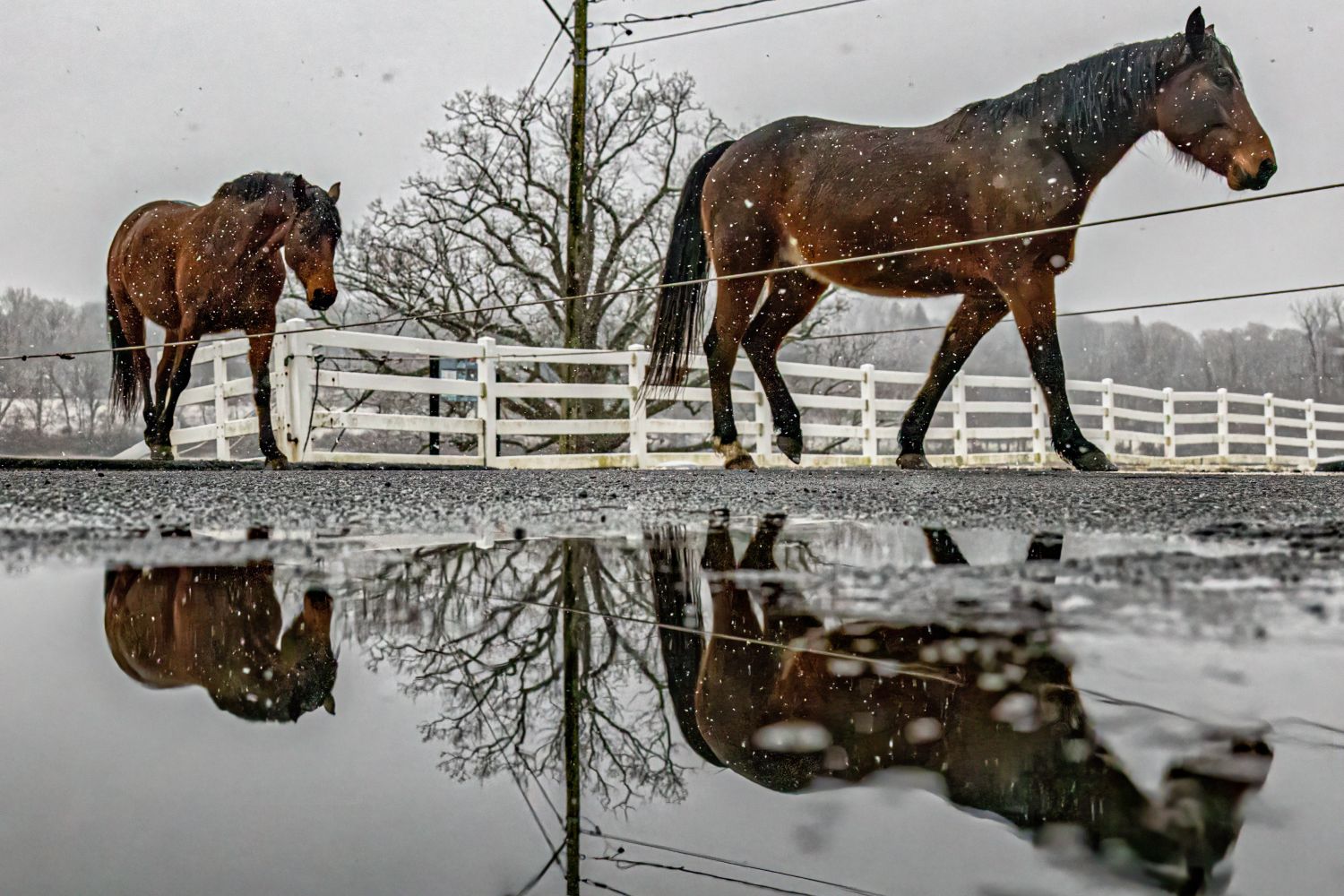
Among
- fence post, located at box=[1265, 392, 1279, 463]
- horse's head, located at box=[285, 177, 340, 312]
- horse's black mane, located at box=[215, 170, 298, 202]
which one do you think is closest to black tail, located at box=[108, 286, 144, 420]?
horse's black mane, located at box=[215, 170, 298, 202]

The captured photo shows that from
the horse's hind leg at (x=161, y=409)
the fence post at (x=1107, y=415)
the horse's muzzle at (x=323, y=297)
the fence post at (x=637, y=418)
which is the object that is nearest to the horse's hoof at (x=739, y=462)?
the horse's muzzle at (x=323, y=297)

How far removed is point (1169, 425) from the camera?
13727 mm

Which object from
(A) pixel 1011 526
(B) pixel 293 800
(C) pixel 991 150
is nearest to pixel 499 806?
(B) pixel 293 800

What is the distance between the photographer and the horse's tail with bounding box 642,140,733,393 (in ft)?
19.5

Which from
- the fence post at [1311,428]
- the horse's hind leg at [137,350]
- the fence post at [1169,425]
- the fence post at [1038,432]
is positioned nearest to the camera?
the horse's hind leg at [137,350]

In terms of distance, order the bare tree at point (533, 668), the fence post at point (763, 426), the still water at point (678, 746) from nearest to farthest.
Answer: the still water at point (678, 746) → the bare tree at point (533, 668) → the fence post at point (763, 426)

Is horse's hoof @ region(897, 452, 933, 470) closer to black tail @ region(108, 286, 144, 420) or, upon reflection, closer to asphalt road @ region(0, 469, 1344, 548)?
asphalt road @ region(0, 469, 1344, 548)

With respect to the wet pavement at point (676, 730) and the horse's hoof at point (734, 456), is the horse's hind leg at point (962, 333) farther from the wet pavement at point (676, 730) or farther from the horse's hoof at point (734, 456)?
the wet pavement at point (676, 730)

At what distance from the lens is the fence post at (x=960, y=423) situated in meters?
11.1

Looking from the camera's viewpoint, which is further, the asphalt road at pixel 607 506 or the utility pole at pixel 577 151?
the utility pole at pixel 577 151

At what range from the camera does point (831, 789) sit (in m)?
0.38

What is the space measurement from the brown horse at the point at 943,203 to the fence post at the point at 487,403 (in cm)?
269

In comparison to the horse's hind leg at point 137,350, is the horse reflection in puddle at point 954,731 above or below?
below

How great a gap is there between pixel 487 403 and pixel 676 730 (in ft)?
26.5
